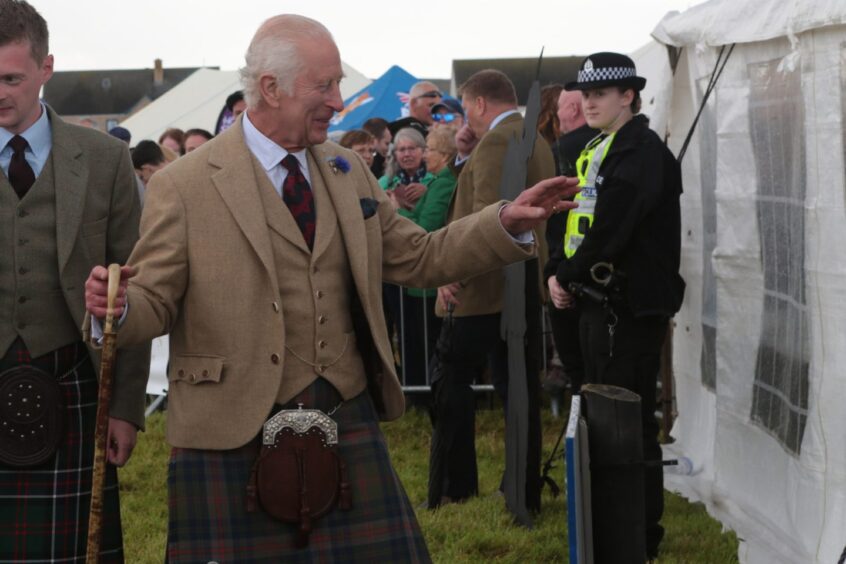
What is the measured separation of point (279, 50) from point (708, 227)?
399cm

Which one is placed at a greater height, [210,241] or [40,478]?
[210,241]

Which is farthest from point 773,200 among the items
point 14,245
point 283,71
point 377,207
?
point 14,245

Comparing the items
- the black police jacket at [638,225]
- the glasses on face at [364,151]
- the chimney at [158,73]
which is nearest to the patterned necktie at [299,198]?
the black police jacket at [638,225]

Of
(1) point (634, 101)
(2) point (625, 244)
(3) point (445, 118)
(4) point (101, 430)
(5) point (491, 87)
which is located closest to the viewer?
(4) point (101, 430)

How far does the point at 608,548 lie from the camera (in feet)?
10.9

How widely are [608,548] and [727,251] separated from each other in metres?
3.51

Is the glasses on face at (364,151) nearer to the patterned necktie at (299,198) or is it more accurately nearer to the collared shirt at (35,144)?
the collared shirt at (35,144)

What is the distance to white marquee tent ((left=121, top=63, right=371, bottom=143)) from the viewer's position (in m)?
20.9

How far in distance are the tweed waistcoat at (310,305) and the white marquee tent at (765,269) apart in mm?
2216

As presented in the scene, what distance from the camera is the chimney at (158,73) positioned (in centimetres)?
9798

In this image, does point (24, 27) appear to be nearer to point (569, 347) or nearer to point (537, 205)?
point (537, 205)

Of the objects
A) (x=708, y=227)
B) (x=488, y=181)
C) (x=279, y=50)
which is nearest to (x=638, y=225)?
(x=488, y=181)

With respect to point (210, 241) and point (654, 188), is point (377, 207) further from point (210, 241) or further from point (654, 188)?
point (654, 188)

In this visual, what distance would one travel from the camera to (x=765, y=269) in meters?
6.13
